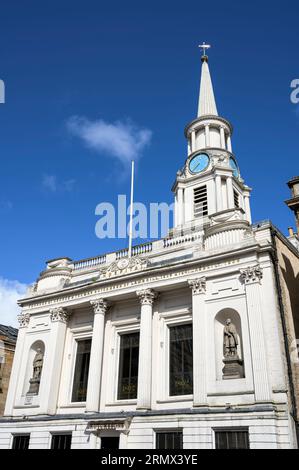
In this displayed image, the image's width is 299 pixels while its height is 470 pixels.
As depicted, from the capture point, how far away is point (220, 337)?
2186cm

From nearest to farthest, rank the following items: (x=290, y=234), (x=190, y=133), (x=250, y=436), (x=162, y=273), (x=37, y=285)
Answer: (x=250, y=436), (x=162, y=273), (x=37, y=285), (x=290, y=234), (x=190, y=133)

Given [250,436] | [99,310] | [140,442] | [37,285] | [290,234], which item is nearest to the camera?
[250,436]

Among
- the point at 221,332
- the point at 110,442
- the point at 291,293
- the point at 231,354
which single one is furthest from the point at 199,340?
the point at 110,442

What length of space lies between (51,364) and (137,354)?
5.79m

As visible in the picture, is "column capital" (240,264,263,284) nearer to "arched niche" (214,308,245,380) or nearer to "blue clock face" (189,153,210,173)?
"arched niche" (214,308,245,380)

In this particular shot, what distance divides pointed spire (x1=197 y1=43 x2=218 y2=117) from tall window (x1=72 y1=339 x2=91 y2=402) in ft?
95.2

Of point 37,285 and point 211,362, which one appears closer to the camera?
point 211,362

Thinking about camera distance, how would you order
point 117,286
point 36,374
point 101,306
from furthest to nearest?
point 36,374, point 101,306, point 117,286

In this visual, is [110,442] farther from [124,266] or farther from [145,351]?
[124,266]

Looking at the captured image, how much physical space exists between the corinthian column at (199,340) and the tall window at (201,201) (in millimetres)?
15980

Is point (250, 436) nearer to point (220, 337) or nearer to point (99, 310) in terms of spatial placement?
point (220, 337)

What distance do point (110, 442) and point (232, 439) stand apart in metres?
6.79

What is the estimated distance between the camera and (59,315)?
27.9 meters
